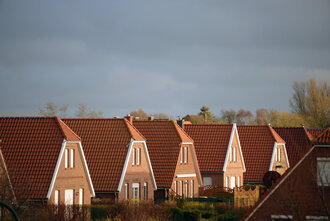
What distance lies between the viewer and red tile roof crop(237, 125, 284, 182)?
2982 inches

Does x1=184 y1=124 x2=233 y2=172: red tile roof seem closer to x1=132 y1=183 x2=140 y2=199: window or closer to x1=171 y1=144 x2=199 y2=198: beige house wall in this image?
x1=171 y1=144 x2=199 y2=198: beige house wall

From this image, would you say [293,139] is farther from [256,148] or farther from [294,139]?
[256,148]

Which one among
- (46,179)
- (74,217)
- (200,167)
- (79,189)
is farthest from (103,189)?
(200,167)

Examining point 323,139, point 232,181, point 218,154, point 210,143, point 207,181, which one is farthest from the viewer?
point 232,181

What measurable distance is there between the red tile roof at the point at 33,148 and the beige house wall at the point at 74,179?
2.88ft

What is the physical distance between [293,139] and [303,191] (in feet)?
164

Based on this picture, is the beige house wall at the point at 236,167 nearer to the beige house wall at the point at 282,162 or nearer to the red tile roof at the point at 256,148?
the red tile roof at the point at 256,148

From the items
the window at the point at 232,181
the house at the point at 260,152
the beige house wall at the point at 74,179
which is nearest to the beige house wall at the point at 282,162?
the house at the point at 260,152

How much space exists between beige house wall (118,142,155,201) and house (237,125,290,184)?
19.5 meters

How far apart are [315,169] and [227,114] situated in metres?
133

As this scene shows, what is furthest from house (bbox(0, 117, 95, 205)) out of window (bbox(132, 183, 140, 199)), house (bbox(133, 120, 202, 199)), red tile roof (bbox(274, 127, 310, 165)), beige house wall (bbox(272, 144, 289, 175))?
red tile roof (bbox(274, 127, 310, 165))

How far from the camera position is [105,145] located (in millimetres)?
56094

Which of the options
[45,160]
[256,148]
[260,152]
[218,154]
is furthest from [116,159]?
[256,148]

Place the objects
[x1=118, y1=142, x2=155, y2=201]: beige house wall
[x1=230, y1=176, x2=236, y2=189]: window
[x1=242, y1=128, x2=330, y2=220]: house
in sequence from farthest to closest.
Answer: [x1=230, y1=176, x2=236, y2=189]: window, [x1=118, y1=142, x2=155, y2=201]: beige house wall, [x1=242, y1=128, x2=330, y2=220]: house
